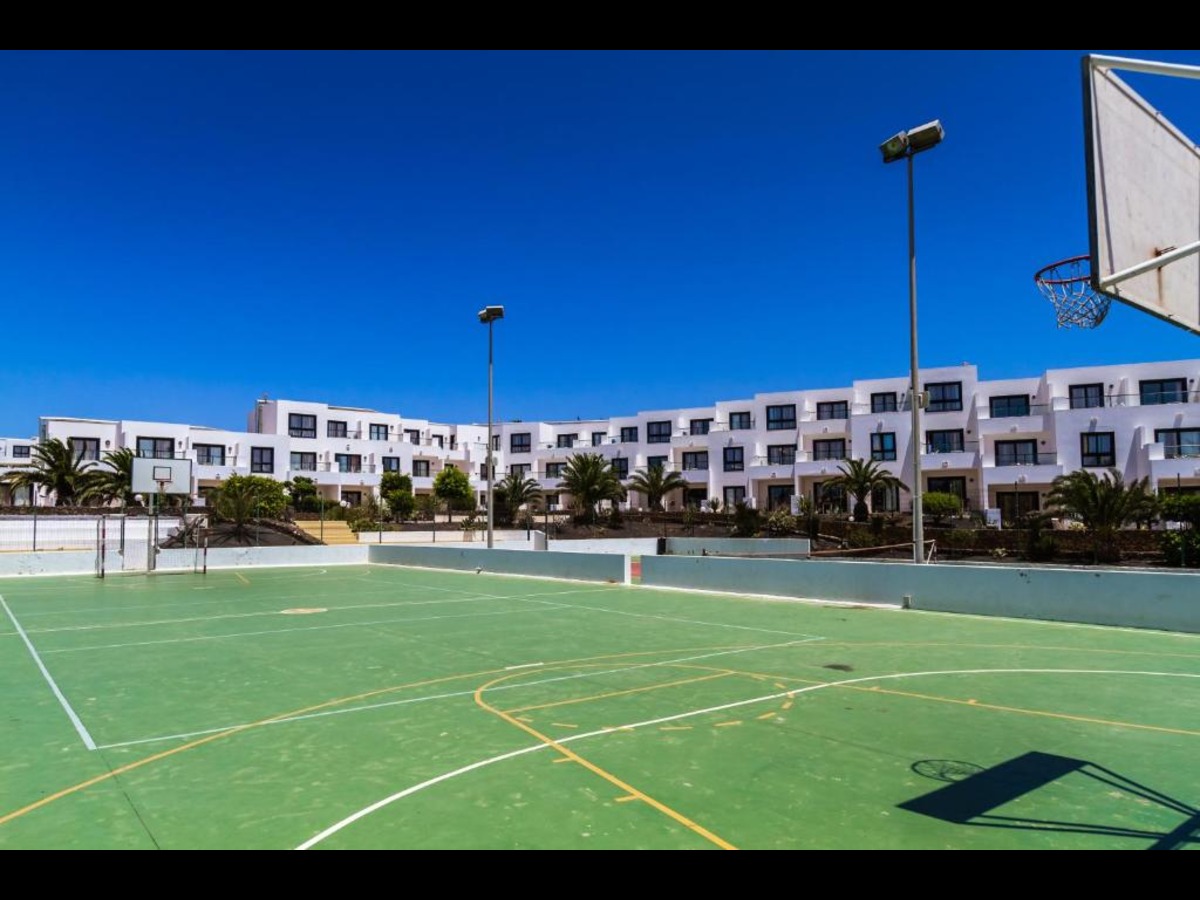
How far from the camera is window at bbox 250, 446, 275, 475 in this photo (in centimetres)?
6366

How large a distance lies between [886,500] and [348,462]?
43640 millimetres

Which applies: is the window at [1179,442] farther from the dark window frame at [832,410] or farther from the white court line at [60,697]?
the white court line at [60,697]

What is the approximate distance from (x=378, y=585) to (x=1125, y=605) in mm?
20308

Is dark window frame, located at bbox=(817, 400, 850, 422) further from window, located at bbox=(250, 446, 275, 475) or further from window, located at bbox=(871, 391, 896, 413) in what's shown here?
window, located at bbox=(250, 446, 275, 475)

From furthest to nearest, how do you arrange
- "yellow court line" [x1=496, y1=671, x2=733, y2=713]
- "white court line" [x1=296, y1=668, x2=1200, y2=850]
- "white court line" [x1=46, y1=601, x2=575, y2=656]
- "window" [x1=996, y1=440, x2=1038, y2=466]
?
"window" [x1=996, y1=440, x2=1038, y2=466], "white court line" [x1=46, y1=601, x2=575, y2=656], "yellow court line" [x1=496, y1=671, x2=733, y2=713], "white court line" [x1=296, y1=668, x2=1200, y2=850]

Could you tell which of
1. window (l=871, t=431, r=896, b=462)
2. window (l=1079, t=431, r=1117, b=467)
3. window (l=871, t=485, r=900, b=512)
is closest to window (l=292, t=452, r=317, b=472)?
window (l=871, t=485, r=900, b=512)

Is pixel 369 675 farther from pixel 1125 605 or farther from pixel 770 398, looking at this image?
pixel 770 398

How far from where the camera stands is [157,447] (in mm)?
60062

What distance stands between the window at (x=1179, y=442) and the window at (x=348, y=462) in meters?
57.4

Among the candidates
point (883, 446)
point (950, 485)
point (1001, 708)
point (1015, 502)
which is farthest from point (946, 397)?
point (1001, 708)

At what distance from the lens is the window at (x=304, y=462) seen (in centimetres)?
6612

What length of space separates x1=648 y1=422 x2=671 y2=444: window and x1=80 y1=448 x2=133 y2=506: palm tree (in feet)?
134

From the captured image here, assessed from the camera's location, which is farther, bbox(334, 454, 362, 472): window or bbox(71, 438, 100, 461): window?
bbox(334, 454, 362, 472): window
